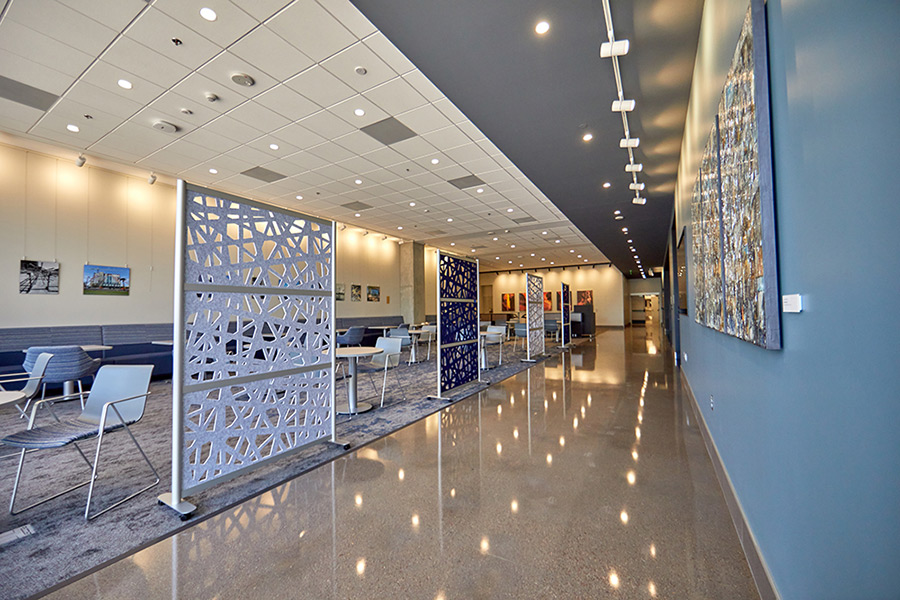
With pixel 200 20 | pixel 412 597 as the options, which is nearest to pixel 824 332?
pixel 412 597

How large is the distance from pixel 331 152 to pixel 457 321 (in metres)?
3.75

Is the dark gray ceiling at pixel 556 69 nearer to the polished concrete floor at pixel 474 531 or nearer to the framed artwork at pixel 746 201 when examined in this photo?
Answer: the framed artwork at pixel 746 201

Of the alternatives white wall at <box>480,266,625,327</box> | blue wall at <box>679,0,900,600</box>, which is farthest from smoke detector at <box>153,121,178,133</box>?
white wall at <box>480,266,625,327</box>

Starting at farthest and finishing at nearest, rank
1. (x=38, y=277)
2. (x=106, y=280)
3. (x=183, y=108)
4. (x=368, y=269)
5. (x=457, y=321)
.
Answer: (x=368, y=269)
(x=106, y=280)
(x=38, y=277)
(x=457, y=321)
(x=183, y=108)

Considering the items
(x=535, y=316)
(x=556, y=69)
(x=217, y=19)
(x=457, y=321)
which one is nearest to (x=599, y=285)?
(x=535, y=316)

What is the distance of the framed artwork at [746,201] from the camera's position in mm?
1434

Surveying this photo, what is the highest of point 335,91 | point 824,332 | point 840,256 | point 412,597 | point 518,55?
point 335,91

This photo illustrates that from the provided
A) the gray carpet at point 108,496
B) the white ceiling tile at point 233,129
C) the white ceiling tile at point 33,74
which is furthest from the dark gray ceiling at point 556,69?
the white ceiling tile at point 33,74

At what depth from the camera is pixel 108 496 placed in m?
2.70

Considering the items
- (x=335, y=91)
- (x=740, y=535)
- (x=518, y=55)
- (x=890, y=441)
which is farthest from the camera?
(x=335, y=91)

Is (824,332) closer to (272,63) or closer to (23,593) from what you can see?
(23,593)

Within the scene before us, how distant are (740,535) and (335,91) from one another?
228 inches

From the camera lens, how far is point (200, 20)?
3.71m

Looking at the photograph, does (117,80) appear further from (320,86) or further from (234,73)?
(320,86)
